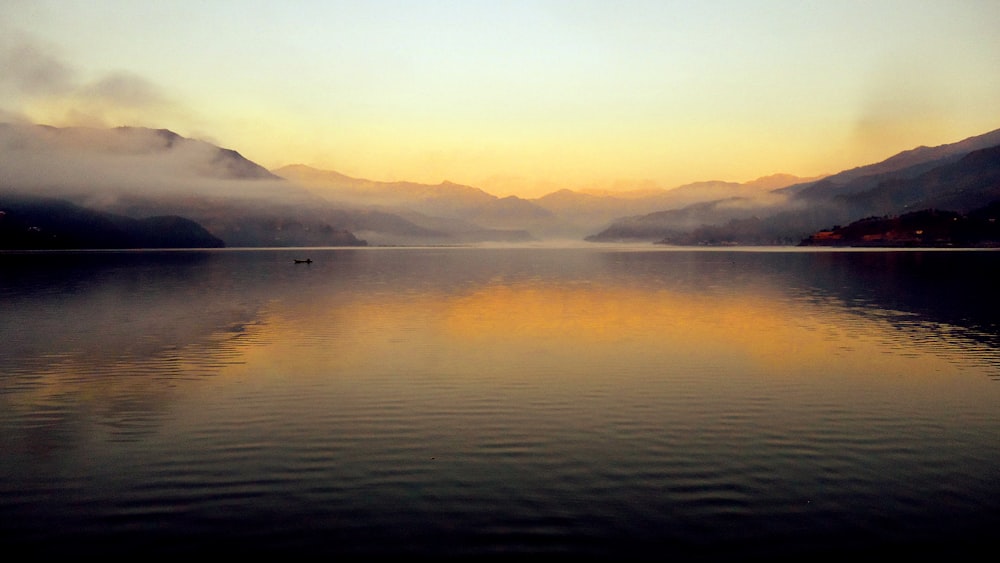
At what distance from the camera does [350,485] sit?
1830cm

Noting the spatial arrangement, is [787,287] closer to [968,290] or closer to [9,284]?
[968,290]

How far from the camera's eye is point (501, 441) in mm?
22500

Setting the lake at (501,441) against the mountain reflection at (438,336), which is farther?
the mountain reflection at (438,336)

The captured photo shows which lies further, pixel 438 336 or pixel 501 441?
pixel 438 336

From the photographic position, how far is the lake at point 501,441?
15328 mm

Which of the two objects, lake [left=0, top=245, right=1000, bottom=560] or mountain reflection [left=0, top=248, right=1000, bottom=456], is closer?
lake [left=0, top=245, right=1000, bottom=560]

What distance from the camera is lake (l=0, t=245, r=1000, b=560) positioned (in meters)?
15.3

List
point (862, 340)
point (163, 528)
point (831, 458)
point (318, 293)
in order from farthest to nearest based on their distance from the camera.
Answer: point (318, 293)
point (862, 340)
point (831, 458)
point (163, 528)

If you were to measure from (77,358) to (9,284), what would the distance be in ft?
277

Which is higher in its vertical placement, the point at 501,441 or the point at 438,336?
the point at 501,441

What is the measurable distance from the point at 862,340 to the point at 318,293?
65.8 meters

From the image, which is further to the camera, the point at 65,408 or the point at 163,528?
the point at 65,408

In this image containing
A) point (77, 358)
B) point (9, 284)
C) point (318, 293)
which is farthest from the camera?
point (9, 284)

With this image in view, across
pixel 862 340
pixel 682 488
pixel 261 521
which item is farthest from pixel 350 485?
pixel 862 340
